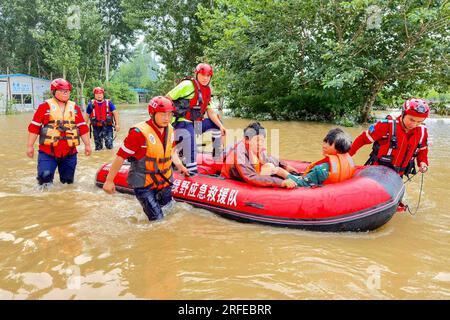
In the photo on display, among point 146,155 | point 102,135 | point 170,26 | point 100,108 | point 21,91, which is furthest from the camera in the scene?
point 170,26

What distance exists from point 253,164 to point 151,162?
119 centimetres

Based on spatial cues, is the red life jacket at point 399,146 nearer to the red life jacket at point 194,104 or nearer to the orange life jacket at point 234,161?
the orange life jacket at point 234,161

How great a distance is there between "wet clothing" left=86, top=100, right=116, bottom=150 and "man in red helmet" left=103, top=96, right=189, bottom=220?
16.5 feet

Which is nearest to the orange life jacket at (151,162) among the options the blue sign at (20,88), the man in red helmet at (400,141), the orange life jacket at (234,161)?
the orange life jacket at (234,161)

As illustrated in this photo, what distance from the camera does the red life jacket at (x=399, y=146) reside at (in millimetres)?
3932

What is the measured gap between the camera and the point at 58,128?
4.73 m

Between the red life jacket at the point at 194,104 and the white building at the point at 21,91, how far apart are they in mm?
18364

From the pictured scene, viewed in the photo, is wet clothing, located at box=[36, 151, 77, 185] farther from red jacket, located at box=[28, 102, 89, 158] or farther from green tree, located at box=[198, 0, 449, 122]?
green tree, located at box=[198, 0, 449, 122]

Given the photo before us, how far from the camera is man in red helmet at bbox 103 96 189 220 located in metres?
3.38

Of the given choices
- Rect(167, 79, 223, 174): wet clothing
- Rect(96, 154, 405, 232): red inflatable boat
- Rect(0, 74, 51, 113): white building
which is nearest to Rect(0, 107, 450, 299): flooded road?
Rect(96, 154, 405, 232): red inflatable boat

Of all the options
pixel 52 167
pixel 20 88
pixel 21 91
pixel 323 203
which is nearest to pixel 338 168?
pixel 323 203

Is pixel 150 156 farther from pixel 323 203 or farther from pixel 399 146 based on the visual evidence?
pixel 399 146

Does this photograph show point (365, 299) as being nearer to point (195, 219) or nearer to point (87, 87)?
point (195, 219)

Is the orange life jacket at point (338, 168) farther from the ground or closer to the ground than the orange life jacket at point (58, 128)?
closer to the ground
